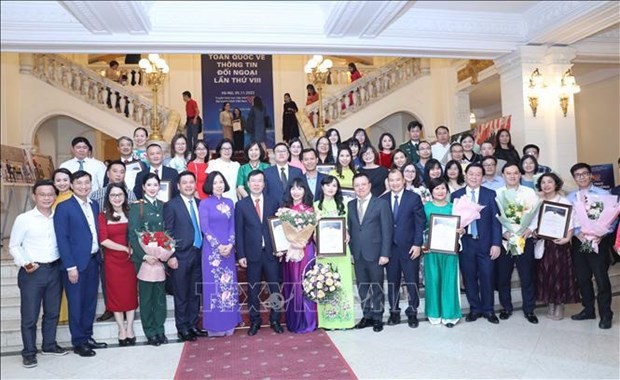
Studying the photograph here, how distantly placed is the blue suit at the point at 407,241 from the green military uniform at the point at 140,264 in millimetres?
2348

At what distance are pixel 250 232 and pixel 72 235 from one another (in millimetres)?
1649

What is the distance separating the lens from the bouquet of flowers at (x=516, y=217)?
506cm

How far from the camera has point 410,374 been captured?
3869 mm

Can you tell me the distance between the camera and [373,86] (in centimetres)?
1153

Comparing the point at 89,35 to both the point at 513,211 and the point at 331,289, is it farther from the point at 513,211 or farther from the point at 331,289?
the point at 513,211

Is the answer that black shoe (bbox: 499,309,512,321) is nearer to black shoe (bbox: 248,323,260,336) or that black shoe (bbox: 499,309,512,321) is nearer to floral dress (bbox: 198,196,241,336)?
black shoe (bbox: 248,323,260,336)

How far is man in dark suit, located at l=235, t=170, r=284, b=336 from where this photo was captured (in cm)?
485

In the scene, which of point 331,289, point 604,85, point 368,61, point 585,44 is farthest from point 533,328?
point 368,61

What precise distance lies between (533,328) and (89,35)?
6.24m

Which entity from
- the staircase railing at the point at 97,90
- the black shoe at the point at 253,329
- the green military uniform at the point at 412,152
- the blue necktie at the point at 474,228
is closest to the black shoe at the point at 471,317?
the blue necktie at the point at 474,228

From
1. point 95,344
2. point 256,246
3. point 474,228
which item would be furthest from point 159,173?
point 474,228

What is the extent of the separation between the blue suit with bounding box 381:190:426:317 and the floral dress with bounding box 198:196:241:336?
5.47 feet

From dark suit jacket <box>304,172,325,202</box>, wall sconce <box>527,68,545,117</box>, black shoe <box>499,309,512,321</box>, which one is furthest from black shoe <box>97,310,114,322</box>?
wall sconce <box>527,68,545,117</box>

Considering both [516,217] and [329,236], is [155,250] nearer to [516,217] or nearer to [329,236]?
[329,236]
